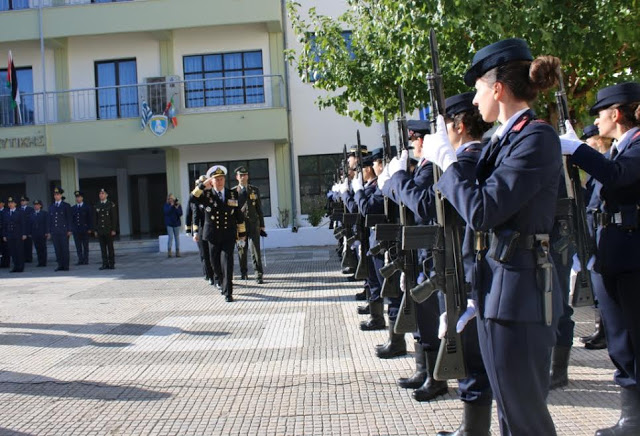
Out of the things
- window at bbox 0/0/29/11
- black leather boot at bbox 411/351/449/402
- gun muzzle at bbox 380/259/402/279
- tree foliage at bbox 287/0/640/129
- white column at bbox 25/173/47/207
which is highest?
window at bbox 0/0/29/11

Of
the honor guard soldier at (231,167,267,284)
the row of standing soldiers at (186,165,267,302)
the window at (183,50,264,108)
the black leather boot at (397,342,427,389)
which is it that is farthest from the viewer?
the window at (183,50,264,108)

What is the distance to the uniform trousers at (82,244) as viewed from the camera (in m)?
16.9

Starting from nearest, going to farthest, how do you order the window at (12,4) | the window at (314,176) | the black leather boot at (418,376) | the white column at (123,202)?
the black leather boot at (418,376) → the window at (314,176) → the window at (12,4) → the white column at (123,202)

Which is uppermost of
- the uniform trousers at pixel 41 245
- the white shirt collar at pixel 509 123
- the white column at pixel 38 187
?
the white column at pixel 38 187

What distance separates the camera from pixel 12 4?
69.7ft

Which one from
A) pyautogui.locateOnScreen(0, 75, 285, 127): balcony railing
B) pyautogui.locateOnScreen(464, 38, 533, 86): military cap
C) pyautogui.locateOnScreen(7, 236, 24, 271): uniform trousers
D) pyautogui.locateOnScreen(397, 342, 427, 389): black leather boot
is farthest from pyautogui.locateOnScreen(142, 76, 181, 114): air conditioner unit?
pyautogui.locateOnScreen(464, 38, 533, 86): military cap

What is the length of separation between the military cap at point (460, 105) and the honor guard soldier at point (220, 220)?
613 cm

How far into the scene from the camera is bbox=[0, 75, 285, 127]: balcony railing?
19812 mm

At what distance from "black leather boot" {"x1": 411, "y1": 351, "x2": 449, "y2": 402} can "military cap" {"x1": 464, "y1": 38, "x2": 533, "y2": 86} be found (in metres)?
2.47

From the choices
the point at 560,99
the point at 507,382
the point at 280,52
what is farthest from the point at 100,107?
the point at 507,382

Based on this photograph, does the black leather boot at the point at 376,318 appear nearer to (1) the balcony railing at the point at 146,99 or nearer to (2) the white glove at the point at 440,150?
(2) the white glove at the point at 440,150

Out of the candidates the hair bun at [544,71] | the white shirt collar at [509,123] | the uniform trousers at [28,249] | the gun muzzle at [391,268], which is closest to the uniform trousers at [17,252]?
the uniform trousers at [28,249]

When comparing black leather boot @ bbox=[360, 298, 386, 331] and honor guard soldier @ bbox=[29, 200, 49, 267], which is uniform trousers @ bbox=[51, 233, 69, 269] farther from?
black leather boot @ bbox=[360, 298, 386, 331]

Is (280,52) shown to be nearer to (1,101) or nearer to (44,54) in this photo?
(44,54)
